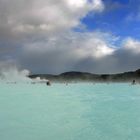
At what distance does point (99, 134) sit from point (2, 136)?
4.23 metres

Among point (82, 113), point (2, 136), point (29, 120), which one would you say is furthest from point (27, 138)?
point (82, 113)

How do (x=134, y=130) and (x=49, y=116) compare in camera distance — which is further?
(x=49, y=116)

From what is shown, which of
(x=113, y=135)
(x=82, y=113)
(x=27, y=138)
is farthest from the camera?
(x=82, y=113)

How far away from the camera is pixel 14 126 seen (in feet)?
51.5

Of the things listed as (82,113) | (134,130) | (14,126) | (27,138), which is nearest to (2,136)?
(27,138)

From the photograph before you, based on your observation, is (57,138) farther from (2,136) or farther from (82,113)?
(82,113)

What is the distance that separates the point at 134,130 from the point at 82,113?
22.6 ft

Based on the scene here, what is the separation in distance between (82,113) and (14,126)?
705cm

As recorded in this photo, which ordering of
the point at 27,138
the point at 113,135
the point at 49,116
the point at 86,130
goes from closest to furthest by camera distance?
1. the point at 27,138
2. the point at 113,135
3. the point at 86,130
4. the point at 49,116

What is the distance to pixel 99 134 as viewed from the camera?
1441 cm

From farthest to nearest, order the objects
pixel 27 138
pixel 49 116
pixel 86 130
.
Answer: pixel 49 116 < pixel 86 130 < pixel 27 138

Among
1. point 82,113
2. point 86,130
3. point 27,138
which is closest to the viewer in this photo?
point 27,138

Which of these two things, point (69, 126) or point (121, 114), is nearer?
point (69, 126)

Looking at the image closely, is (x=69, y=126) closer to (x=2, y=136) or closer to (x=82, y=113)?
(x=2, y=136)
